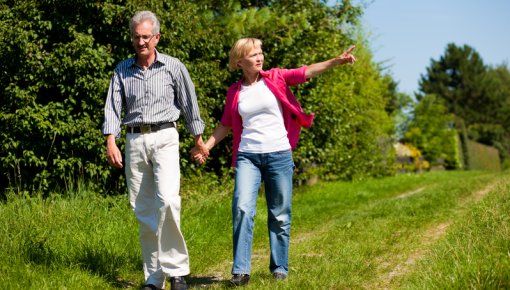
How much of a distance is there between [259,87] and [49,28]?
4503 millimetres

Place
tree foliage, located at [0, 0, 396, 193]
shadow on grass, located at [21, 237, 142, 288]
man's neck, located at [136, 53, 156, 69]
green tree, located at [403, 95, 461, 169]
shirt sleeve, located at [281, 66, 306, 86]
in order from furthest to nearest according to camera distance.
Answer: green tree, located at [403, 95, 461, 169]
tree foliage, located at [0, 0, 396, 193]
shadow on grass, located at [21, 237, 142, 288]
shirt sleeve, located at [281, 66, 306, 86]
man's neck, located at [136, 53, 156, 69]

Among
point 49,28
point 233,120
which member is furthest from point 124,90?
point 49,28

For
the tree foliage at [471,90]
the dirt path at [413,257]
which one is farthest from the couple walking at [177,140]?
the tree foliage at [471,90]

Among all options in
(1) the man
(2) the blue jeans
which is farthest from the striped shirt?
(2) the blue jeans

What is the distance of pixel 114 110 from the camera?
4.79 m

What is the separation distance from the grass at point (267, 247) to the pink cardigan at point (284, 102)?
3.60 ft

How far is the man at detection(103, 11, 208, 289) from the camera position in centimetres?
466

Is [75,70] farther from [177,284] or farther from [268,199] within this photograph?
[177,284]

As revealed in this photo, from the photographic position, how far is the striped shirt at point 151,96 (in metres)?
4.70

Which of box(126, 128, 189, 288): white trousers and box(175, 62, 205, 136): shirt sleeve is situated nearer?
box(126, 128, 189, 288): white trousers

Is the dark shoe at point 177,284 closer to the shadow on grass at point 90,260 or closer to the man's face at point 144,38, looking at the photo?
the shadow on grass at point 90,260

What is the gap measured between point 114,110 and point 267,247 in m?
2.89

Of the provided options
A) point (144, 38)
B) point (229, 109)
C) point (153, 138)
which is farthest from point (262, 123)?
point (144, 38)

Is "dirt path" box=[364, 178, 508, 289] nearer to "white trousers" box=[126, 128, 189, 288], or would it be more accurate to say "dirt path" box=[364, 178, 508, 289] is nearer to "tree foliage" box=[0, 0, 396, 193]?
"white trousers" box=[126, 128, 189, 288]
